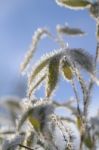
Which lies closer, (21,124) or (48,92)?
(21,124)

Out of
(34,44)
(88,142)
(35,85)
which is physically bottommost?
(88,142)

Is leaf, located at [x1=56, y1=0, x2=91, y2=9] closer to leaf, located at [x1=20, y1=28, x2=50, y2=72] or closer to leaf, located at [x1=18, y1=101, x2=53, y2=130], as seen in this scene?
leaf, located at [x1=20, y1=28, x2=50, y2=72]

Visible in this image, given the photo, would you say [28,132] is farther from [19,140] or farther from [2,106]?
[2,106]

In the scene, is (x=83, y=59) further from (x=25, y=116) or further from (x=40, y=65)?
(x=25, y=116)

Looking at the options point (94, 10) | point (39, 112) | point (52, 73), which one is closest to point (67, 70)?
point (52, 73)

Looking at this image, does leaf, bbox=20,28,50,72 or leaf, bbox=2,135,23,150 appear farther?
leaf, bbox=20,28,50,72

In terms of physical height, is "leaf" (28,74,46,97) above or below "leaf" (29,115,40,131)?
above

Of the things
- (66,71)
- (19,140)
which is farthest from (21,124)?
(66,71)

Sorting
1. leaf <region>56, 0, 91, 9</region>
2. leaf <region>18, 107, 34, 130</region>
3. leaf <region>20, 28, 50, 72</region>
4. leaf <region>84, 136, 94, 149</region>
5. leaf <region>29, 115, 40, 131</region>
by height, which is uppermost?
leaf <region>56, 0, 91, 9</region>

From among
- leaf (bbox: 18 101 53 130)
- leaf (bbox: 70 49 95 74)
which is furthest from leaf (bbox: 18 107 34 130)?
leaf (bbox: 70 49 95 74)
